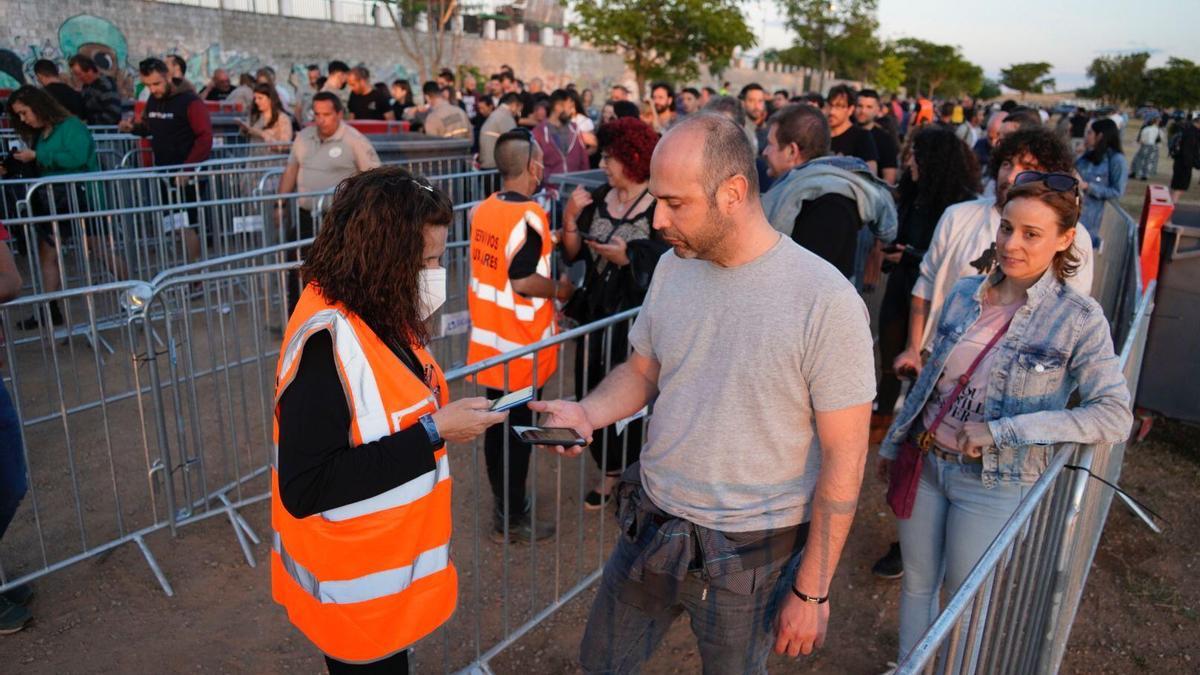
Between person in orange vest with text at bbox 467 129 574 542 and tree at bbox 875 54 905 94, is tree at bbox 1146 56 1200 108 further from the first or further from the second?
person in orange vest with text at bbox 467 129 574 542

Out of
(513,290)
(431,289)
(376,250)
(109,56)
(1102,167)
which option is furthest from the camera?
(109,56)

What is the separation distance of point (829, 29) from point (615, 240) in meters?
57.1

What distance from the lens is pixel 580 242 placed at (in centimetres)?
437

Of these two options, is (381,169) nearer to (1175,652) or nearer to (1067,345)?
(1067,345)

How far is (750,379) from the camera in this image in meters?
1.98

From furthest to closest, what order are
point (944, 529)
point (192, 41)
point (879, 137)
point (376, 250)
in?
point (192, 41)
point (879, 137)
point (944, 529)
point (376, 250)

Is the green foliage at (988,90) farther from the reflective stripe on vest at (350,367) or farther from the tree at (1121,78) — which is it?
the reflective stripe on vest at (350,367)

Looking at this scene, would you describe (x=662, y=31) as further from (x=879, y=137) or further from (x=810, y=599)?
(x=810, y=599)

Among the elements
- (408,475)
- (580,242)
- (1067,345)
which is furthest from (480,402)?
(580,242)

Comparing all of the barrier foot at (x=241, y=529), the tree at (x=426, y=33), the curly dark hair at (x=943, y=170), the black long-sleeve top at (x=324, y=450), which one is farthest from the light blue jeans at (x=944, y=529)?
the tree at (x=426, y=33)

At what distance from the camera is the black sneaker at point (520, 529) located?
4.23m

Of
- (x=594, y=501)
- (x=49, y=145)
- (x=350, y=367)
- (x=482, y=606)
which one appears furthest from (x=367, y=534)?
(x=49, y=145)

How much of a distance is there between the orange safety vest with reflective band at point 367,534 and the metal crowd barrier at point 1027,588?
1259 millimetres

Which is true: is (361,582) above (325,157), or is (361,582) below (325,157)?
below
